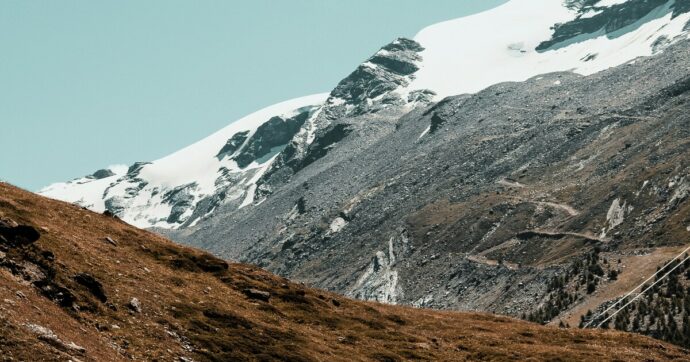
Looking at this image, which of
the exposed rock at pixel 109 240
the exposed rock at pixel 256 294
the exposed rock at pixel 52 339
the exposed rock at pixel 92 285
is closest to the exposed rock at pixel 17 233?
the exposed rock at pixel 92 285

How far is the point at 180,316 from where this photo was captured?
58844mm

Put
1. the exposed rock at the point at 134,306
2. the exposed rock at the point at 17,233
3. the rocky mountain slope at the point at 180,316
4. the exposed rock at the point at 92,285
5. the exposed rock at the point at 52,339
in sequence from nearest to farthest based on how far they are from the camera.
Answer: the exposed rock at the point at 52,339
the rocky mountain slope at the point at 180,316
the exposed rock at the point at 17,233
the exposed rock at the point at 92,285
the exposed rock at the point at 134,306

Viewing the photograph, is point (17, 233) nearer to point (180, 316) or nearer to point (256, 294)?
point (180, 316)

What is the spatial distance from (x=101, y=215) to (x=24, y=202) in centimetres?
1074

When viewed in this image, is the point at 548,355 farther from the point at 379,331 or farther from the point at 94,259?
the point at 94,259

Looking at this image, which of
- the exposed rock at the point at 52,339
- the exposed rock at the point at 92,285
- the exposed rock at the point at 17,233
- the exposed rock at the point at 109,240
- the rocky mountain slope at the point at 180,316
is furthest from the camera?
the exposed rock at the point at 109,240

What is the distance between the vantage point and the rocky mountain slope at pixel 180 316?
159 feet

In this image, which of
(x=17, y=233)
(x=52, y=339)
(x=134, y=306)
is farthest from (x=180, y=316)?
(x=52, y=339)

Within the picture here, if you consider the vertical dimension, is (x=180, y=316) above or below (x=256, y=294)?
above

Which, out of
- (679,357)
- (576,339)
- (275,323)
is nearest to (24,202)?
(275,323)

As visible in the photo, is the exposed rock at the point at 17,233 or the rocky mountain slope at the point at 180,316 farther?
the exposed rock at the point at 17,233

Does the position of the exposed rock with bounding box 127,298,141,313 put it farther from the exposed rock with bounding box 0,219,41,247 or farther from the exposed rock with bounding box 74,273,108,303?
the exposed rock with bounding box 0,219,41,247

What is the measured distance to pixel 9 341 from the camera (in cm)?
4075

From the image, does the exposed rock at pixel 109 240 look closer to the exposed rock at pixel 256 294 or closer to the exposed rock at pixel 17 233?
the exposed rock at pixel 256 294
